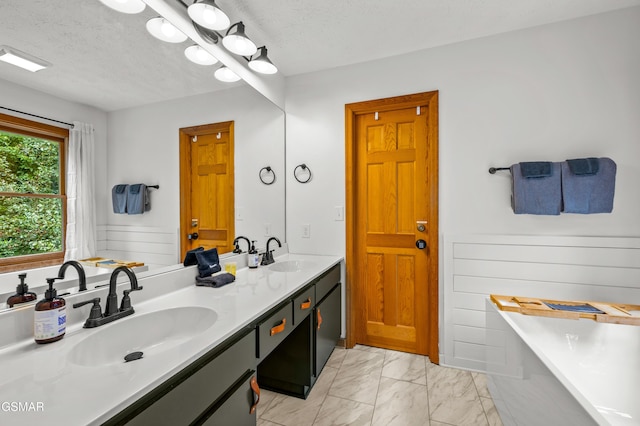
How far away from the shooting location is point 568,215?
2.01m

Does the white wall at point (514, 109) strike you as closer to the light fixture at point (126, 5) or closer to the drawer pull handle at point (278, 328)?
the drawer pull handle at point (278, 328)

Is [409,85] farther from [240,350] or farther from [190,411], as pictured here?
[190,411]

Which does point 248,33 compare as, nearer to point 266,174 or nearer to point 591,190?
point 266,174

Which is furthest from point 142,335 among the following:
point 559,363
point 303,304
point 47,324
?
point 559,363

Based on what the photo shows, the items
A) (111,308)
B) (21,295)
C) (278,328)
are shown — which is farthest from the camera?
(278,328)

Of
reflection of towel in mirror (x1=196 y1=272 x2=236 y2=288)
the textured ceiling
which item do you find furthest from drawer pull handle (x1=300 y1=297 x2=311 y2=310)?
the textured ceiling

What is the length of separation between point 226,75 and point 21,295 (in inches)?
65.6

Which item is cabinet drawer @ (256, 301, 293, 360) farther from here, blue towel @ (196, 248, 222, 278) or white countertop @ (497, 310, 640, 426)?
white countertop @ (497, 310, 640, 426)

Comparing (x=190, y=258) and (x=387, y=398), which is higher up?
(x=190, y=258)

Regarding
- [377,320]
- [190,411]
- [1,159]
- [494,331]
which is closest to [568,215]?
[494,331]

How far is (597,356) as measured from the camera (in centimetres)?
166

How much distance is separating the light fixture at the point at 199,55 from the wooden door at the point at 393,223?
1198 millimetres

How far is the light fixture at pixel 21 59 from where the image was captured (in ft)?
3.06

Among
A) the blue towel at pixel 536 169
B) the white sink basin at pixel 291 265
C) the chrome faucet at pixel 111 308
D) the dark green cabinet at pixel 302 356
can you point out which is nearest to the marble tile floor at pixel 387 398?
the dark green cabinet at pixel 302 356
